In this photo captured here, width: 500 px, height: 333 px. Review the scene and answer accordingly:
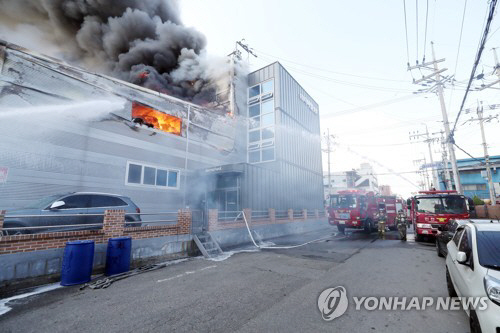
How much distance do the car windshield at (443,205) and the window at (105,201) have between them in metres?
14.5

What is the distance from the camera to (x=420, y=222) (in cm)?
1175

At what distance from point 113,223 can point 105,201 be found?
2038mm

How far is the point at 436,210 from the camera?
11.4 meters

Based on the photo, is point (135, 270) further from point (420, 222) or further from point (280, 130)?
point (280, 130)

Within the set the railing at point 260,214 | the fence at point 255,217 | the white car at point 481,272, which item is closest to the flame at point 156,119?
the fence at point 255,217

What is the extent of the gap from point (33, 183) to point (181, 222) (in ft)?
20.5

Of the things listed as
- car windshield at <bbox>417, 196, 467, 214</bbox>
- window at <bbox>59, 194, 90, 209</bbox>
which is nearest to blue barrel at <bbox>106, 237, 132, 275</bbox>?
window at <bbox>59, 194, 90, 209</bbox>

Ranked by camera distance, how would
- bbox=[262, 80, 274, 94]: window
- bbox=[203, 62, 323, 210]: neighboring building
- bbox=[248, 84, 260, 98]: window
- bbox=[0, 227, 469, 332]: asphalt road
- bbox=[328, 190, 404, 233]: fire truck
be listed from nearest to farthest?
bbox=[0, 227, 469, 332]: asphalt road < bbox=[328, 190, 404, 233]: fire truck < bbox=[203, 62, 323, 210]: neighboring building < bbox=[262, 80, 274, 94]: window < bbox=[248, 84, 260, 98]: window

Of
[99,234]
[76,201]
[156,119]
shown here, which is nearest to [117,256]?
[99,234]

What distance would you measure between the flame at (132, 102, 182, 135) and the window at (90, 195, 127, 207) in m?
5.97

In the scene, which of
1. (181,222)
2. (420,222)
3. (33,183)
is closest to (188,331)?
(181,222)

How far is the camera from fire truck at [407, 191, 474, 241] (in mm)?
11055

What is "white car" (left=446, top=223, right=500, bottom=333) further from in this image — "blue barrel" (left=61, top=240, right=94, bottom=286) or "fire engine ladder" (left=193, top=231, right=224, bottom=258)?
"blue barrel" (left=61, top=240, right=94, bottom=286)

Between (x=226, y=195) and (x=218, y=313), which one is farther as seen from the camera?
(x=226, y=195)
